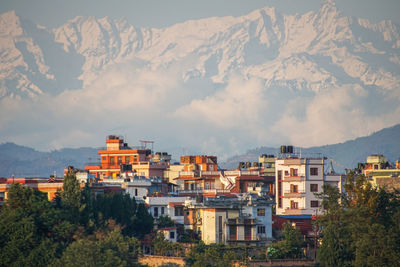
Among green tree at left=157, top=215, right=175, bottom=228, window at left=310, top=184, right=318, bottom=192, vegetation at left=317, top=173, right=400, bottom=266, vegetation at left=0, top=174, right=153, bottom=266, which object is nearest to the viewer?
vegetation at left=0, top=174, right=153, bottom=266

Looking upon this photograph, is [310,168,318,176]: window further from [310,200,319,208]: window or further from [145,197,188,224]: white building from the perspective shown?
[145,197,188,224]: white building

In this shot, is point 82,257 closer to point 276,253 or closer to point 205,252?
point 205,252

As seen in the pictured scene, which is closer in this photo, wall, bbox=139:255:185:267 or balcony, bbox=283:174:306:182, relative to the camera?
wall, bbox=139:255:185:267

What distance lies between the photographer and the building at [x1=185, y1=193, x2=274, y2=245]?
103250 millimetres

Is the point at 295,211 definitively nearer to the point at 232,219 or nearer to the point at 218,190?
the point at 218,190

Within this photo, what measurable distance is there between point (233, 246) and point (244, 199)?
362 inches

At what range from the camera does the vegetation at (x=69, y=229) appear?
8694cm

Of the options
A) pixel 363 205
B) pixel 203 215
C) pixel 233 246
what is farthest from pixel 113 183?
pixel 363 205

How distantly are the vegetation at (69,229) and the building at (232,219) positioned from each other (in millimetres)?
6274

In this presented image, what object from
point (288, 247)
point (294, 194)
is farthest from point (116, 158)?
point (288, 247)

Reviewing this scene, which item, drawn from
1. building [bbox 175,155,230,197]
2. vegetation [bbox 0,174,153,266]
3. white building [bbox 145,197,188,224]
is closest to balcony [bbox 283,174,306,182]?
building [bbox 175,155,230,197]

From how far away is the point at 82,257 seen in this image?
85.1 metres

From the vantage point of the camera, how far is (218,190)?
12250cm

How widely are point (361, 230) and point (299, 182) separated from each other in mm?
30617
